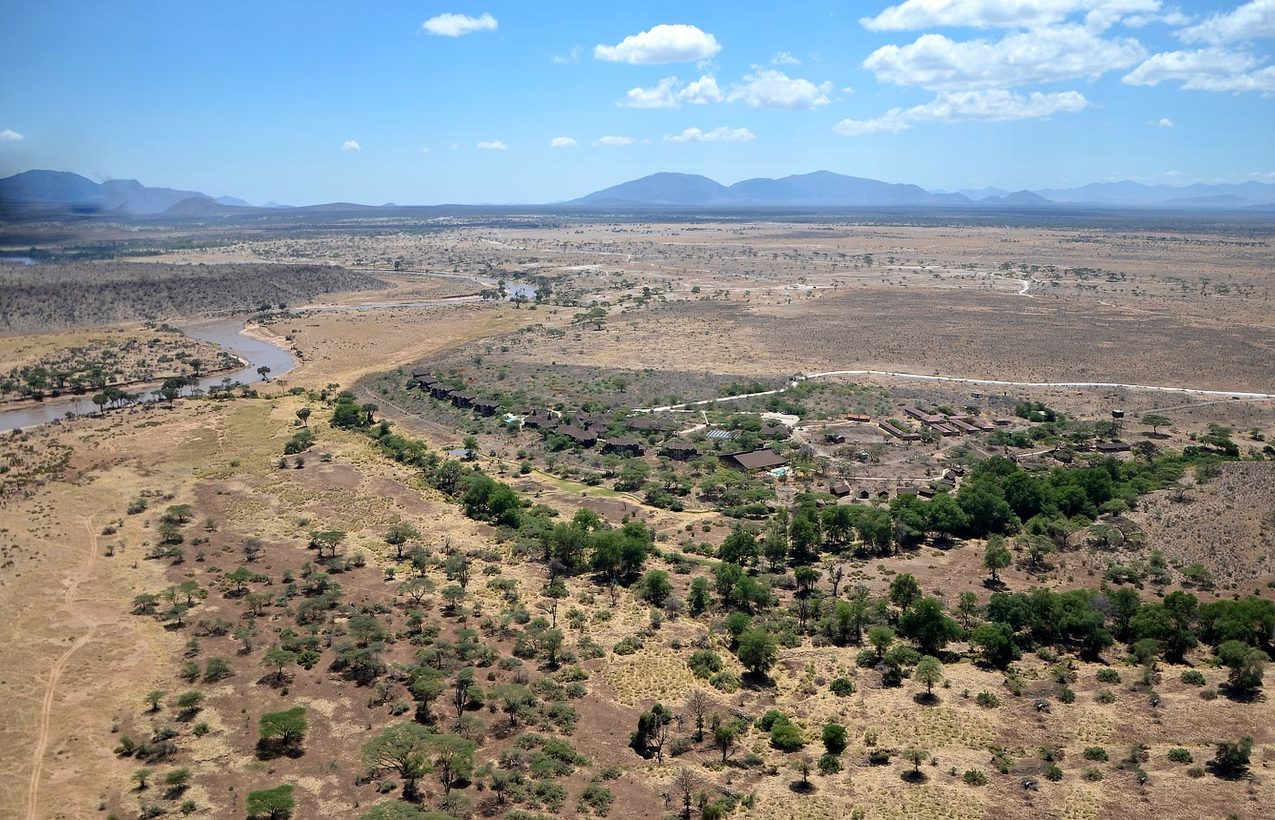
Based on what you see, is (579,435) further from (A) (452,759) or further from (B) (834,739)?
(B) (834,739)

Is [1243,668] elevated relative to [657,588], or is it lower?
elevated

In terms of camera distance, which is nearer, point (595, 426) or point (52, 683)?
point (52, 683)

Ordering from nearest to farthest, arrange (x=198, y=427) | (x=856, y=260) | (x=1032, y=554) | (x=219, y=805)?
(x=219, y=805)
(x=1032, y=554)
(x=198, y=427)
(x=856, y=260)

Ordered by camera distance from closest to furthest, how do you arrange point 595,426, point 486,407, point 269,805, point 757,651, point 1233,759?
point 269,805
point 1233,759
point 757,651
point 595,426
point 486,407

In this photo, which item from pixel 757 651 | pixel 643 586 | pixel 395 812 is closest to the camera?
pixel 395 812

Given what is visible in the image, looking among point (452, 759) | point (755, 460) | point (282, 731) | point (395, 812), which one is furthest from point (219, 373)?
point (395, 812)

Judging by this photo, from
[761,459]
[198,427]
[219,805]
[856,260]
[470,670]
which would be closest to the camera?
[219,805]

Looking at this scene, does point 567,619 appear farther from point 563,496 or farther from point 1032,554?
point 1032,554

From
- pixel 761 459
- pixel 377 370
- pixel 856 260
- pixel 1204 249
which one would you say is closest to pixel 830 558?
pixel 761 459

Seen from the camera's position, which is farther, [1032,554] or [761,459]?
[761,459]
